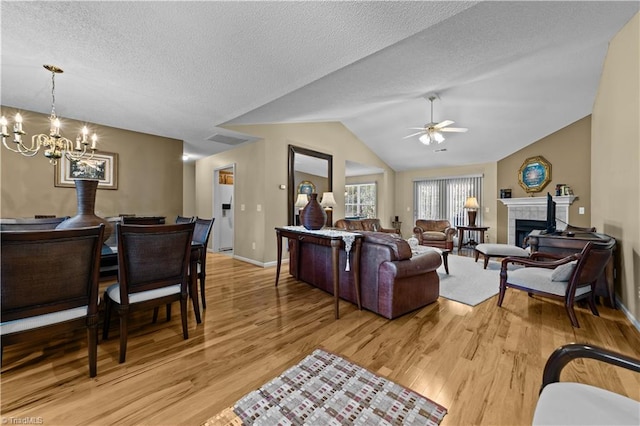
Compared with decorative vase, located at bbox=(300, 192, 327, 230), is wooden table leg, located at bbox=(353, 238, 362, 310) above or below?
below

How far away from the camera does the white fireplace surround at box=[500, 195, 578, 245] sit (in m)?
5.45

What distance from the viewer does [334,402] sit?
1.44 metres

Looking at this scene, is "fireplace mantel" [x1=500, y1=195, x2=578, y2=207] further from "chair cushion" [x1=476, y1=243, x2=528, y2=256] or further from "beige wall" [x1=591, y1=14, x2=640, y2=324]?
"beige wall" [x1=591, y1=14, x2=640, y2=324]

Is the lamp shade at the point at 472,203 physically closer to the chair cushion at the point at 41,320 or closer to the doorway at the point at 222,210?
the doorway at the point at 222,210

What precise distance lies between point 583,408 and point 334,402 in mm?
1072

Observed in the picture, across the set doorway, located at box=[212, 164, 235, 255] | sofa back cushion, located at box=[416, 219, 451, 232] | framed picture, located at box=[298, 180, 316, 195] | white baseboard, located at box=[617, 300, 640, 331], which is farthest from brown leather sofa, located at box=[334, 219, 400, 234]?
white baseboard, located at box=[617, 300, 640, 331]

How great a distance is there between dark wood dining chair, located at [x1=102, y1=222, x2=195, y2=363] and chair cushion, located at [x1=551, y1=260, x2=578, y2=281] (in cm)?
335

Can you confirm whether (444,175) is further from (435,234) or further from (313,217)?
(313,217)

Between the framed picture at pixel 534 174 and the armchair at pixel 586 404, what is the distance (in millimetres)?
6412

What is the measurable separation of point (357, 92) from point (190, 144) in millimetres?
3605

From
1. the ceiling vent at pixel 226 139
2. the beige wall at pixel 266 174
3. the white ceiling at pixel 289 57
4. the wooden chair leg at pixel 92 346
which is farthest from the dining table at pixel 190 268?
the ceiling vent at pixel 226 139

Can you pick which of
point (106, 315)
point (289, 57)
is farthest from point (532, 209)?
point (106, 315)

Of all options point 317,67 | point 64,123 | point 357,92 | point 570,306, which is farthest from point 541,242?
point 64,123

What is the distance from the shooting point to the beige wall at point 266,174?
478 centimetres
